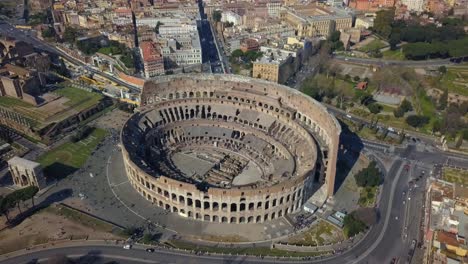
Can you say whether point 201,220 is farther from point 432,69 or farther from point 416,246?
point 432,69

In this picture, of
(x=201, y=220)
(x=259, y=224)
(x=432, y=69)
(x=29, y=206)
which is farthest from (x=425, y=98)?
(x=29, y=206)

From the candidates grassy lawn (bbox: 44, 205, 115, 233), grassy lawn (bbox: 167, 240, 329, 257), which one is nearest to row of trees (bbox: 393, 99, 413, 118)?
grassy lawn (bbox: 167, 240, 329, 257)

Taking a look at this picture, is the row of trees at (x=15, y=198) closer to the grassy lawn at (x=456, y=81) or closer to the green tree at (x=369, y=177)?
the green tree at (x=369, y=177)

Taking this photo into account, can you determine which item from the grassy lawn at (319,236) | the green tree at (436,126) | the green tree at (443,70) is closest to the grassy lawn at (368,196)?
the grassy lawn at (319,236)

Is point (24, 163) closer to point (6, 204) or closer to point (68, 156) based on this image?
point (6, 204)

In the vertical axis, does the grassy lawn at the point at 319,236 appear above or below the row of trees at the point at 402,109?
below

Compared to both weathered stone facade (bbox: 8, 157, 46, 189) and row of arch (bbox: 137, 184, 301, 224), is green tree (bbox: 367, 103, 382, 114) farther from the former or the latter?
weathered stone facade (bbox: 8, 157, 46, 189)

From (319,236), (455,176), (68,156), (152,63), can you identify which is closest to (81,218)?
(68,156)

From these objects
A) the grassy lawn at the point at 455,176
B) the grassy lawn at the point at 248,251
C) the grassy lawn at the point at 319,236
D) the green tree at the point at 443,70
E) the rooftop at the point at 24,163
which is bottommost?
the grassy lawn at the point at 319,236
